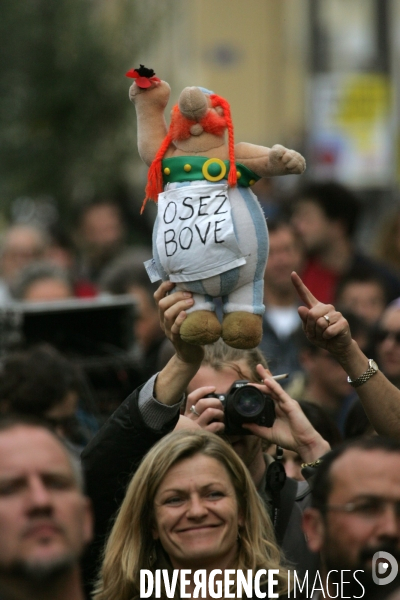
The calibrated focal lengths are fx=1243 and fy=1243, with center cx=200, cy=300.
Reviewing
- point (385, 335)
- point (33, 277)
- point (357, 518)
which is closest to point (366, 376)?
point (357, 518)

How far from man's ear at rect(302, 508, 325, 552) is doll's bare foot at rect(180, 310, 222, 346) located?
596 mm

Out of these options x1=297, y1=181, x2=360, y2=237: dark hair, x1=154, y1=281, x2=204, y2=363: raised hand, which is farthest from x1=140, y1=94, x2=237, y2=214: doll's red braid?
x1=297, y1=181, x2=360, y2=237: dark hair

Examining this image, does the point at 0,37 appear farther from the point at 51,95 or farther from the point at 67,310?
the point at 67,310

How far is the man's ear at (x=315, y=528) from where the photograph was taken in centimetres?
307

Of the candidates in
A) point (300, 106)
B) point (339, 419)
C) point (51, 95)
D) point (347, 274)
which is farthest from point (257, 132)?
A: point (339, 419)

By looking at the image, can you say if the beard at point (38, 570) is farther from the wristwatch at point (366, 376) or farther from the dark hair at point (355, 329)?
the dark hair at point (355, 329)

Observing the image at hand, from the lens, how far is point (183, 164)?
349cm

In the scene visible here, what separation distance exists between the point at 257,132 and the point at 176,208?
783 inches

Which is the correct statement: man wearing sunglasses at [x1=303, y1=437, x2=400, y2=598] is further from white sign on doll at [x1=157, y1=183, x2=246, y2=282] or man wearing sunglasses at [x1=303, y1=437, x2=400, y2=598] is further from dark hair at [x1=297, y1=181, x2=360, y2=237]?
dark hair at [x1=297, y1=181, x2=360, y2=237]

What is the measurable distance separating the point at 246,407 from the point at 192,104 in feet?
3.26

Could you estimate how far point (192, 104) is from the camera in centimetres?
345

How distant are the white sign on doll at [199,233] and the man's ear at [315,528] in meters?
0.73

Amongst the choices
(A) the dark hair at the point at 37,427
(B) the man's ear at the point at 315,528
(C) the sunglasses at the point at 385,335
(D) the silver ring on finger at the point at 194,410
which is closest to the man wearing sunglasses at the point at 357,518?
(B) the man's ear at the point at 315,528

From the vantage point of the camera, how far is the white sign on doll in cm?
343
